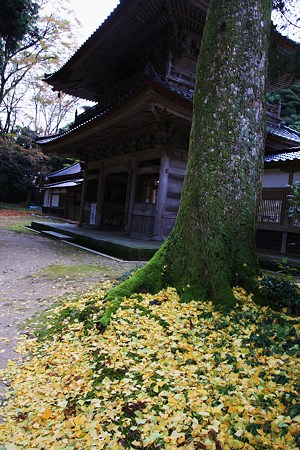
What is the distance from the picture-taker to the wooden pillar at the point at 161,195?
29.1ft

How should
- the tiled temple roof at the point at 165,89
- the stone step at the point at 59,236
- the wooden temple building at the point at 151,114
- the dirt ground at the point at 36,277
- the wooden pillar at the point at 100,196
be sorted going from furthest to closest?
1. the wooden pillar at the point at 100,196
2. the stone step at the point at 59,236
3. the wooden temple building at the point at 151,114
4. the tiled temple roof at the point at 165,89
5. the dirt ground at the point at 36,277

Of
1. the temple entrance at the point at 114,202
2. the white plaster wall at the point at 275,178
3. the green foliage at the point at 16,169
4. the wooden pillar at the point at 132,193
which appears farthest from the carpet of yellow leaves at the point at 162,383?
the green foliage at the point at 16,169

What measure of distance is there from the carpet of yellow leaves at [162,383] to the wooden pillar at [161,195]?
18.4 ft

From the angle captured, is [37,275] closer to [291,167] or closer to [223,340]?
[223,340]

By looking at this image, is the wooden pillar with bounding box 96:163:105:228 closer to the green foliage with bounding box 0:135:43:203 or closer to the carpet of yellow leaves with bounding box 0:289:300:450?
the carpet of yellow leaves with bounding box 0:289:300:450

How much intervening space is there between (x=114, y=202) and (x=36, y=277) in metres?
8.09

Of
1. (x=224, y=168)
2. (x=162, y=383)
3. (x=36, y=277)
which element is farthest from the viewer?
(x=36, y=277)

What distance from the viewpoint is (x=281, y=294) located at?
3361 millimetres

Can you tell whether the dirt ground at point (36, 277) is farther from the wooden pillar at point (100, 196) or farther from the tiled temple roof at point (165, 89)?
the tiled temple roof at point (165, 89)

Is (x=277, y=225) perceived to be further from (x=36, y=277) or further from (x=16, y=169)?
(x=16, y=169)

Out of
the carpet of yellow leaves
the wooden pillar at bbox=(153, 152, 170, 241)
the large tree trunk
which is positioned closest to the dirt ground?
A: the carpet of yellow leaves

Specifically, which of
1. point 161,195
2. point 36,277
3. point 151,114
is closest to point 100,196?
point 161,195

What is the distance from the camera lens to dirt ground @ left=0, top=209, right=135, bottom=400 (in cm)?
374

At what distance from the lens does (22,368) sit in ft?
9.15
